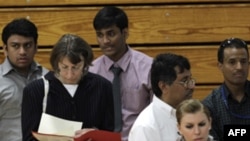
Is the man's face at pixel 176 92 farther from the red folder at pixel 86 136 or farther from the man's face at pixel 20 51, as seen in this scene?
the man's face at pixel 20 51

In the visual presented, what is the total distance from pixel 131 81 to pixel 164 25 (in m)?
0.80

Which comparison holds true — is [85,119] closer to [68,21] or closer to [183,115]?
[183,115]

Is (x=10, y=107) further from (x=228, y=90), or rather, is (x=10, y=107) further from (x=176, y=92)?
(x=228, y=90)

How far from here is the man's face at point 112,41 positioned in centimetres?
326

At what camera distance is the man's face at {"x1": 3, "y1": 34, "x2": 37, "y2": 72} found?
312cm

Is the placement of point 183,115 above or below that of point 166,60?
below

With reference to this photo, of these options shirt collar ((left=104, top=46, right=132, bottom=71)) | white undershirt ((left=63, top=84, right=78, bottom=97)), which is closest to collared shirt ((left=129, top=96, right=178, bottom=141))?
white undershirt ((left=63, top=84, right=78, bottom=97))

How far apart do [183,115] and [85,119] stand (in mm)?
433

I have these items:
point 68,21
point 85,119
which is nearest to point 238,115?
point 85,119

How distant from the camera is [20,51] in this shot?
3.12 meters

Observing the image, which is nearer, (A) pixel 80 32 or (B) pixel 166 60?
(B) pixel 166 60

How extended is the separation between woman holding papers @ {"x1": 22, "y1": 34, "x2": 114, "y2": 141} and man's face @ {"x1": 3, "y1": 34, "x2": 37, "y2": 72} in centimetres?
38

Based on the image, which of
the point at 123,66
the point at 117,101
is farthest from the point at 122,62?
the point at 117,101

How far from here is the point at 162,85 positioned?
2697mm
